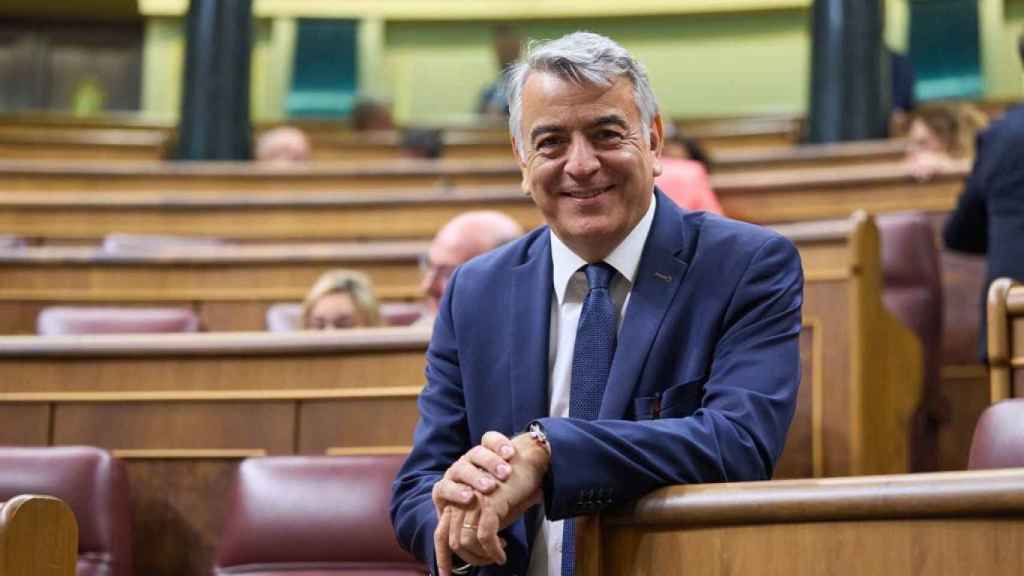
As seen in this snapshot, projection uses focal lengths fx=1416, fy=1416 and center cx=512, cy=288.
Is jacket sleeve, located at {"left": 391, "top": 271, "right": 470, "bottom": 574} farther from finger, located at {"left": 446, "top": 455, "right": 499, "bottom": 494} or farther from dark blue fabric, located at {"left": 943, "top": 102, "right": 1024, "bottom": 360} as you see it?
dark blue fabric, located at {"left": 943, "top": 102, "right": 1024, "bottom": 360}

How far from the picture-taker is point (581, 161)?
1152 millimetres

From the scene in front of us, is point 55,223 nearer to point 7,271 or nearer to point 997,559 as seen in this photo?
point 7,271

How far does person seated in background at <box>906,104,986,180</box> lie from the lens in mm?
3043

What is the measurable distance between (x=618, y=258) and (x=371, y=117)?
4.47 meters

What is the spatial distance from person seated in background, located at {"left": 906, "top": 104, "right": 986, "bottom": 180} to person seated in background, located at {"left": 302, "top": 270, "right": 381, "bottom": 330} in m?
1.30

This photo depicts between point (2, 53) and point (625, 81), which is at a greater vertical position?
point (2, 53)

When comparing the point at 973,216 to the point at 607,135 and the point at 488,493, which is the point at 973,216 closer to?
the point at 607,135

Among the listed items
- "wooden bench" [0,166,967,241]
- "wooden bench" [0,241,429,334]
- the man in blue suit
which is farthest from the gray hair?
"wooden bench" [0,166,967,241]

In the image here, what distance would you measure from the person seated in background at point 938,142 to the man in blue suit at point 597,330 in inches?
77.3

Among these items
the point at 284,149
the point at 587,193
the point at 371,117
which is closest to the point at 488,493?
the point at 587,193

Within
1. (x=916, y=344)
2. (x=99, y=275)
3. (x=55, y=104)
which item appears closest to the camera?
(x=916, y=344)

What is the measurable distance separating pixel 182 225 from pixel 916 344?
1907 mm

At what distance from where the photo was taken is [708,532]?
0.95 meters

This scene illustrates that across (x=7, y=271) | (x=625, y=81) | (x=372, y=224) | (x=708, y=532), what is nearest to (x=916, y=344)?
(x=625, y=81)
